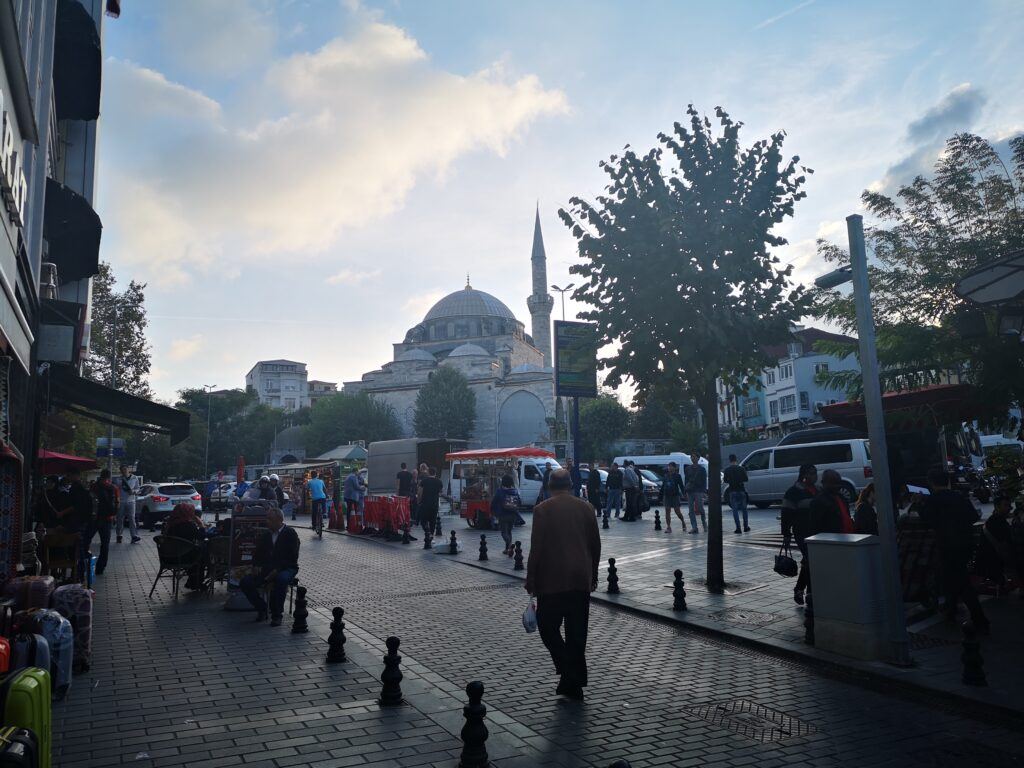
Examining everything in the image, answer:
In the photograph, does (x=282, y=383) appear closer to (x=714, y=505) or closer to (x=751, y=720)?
(x=714, y=505)

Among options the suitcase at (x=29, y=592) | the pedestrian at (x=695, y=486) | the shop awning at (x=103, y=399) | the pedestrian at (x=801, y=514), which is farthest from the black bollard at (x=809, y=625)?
the shop awning at (x=103, y=399)

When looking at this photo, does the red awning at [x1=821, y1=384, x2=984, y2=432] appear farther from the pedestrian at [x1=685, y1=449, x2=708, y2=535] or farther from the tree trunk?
the pedestrian at [x1=685, y1=449, x2=708, y2=535]

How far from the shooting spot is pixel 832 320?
55.0 feet

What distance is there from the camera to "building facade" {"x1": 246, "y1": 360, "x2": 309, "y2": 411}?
124812 millimetres

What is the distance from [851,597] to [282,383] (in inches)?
4967

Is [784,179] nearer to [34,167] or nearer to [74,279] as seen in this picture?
[34,167]

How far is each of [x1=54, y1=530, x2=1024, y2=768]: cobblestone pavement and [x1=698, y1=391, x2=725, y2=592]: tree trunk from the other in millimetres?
1864

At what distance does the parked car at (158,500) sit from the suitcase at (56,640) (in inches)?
793

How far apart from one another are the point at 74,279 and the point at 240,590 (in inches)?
365

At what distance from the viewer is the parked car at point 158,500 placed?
82.5 ft

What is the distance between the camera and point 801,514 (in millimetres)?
8789

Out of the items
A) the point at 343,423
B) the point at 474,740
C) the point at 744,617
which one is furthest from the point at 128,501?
the point at 343,423

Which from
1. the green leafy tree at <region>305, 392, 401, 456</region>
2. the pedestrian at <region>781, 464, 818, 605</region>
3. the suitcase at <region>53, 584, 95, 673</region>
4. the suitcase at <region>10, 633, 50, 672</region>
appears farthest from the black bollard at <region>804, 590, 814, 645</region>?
the green leafy tree at <region>305, 392, 401, 456</region>

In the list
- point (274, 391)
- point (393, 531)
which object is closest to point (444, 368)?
point (274, 391)
